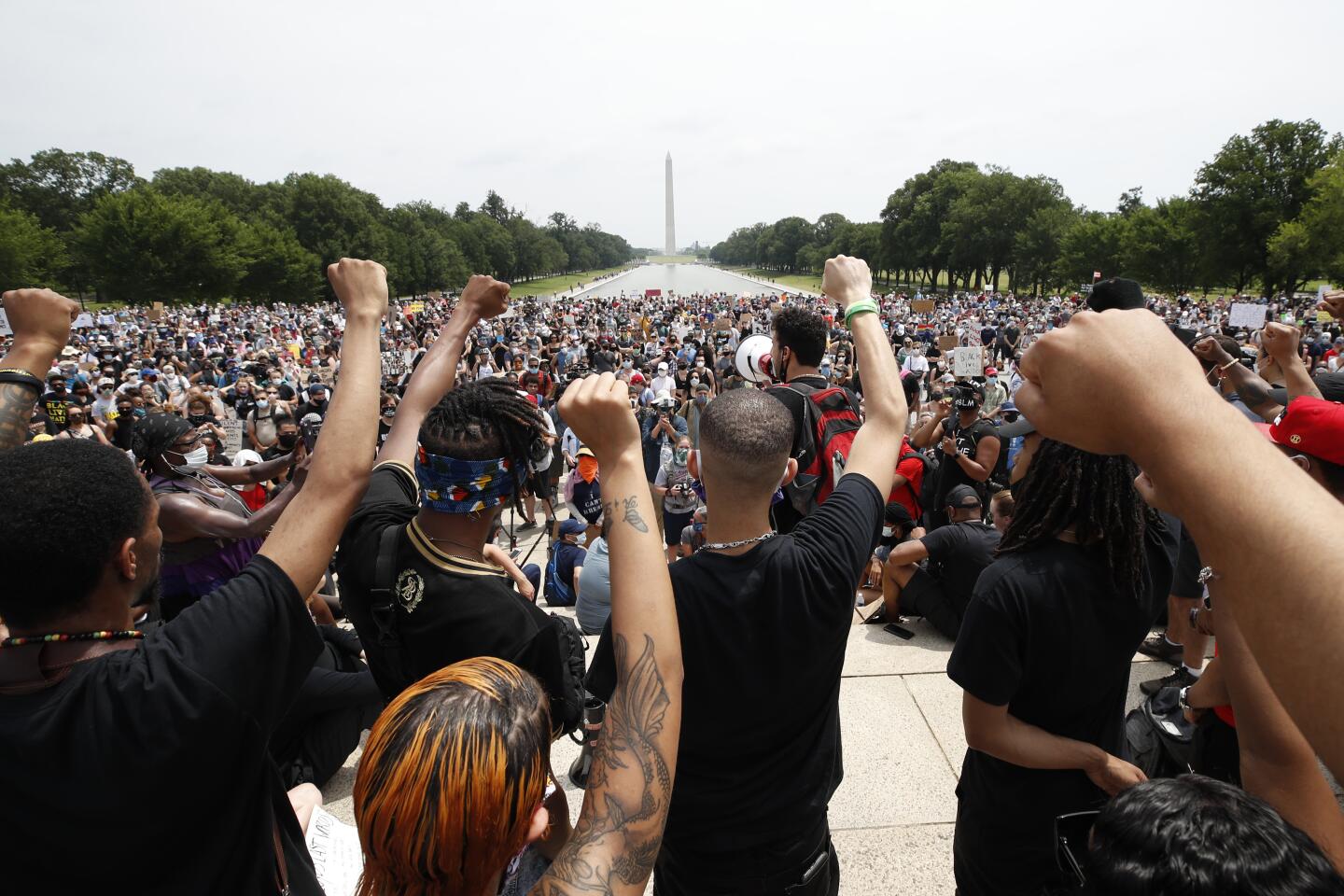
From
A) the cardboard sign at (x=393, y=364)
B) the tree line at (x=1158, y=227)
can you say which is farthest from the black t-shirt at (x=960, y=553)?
the tree line at (x=1158, y=227)

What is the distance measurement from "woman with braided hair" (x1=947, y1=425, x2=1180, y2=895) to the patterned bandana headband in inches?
59.4

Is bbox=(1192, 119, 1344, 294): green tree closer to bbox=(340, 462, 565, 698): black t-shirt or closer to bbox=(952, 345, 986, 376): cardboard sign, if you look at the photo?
bbox=(952, 345, 986, 376): cardboard sign

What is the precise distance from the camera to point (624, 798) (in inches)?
46.9

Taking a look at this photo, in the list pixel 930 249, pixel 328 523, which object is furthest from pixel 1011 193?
pixel 328 523

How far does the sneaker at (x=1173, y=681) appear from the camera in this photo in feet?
11.5

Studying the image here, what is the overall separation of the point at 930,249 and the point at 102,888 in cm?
8913

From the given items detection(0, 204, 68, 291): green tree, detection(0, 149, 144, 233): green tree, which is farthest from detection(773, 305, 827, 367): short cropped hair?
detection(0, 149, 144, 233): green tree

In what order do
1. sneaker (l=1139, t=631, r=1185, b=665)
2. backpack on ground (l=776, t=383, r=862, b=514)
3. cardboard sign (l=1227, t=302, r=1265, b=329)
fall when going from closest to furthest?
backpack on ground (l=776, t=383, r=862, b=514), sneaker (l=1139, t=631, r=1185, b=665), cardboard sign (l=1227, t=302, r=1265, b=329)

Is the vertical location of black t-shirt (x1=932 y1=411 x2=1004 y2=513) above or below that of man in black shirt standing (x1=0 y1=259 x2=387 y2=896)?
below

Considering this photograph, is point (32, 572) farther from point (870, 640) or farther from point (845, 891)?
point (870, 640)

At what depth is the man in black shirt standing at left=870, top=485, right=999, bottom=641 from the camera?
193 inches

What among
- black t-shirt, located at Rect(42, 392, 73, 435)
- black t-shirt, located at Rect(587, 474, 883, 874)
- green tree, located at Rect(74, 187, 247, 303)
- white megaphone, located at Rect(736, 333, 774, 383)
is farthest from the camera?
green tree, located at Rect(74, 187, 247, 303)

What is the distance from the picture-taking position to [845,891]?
302 centimetres

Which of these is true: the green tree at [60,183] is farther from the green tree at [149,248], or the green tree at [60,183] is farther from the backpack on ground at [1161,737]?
the backpack on ground at [1161,737]
